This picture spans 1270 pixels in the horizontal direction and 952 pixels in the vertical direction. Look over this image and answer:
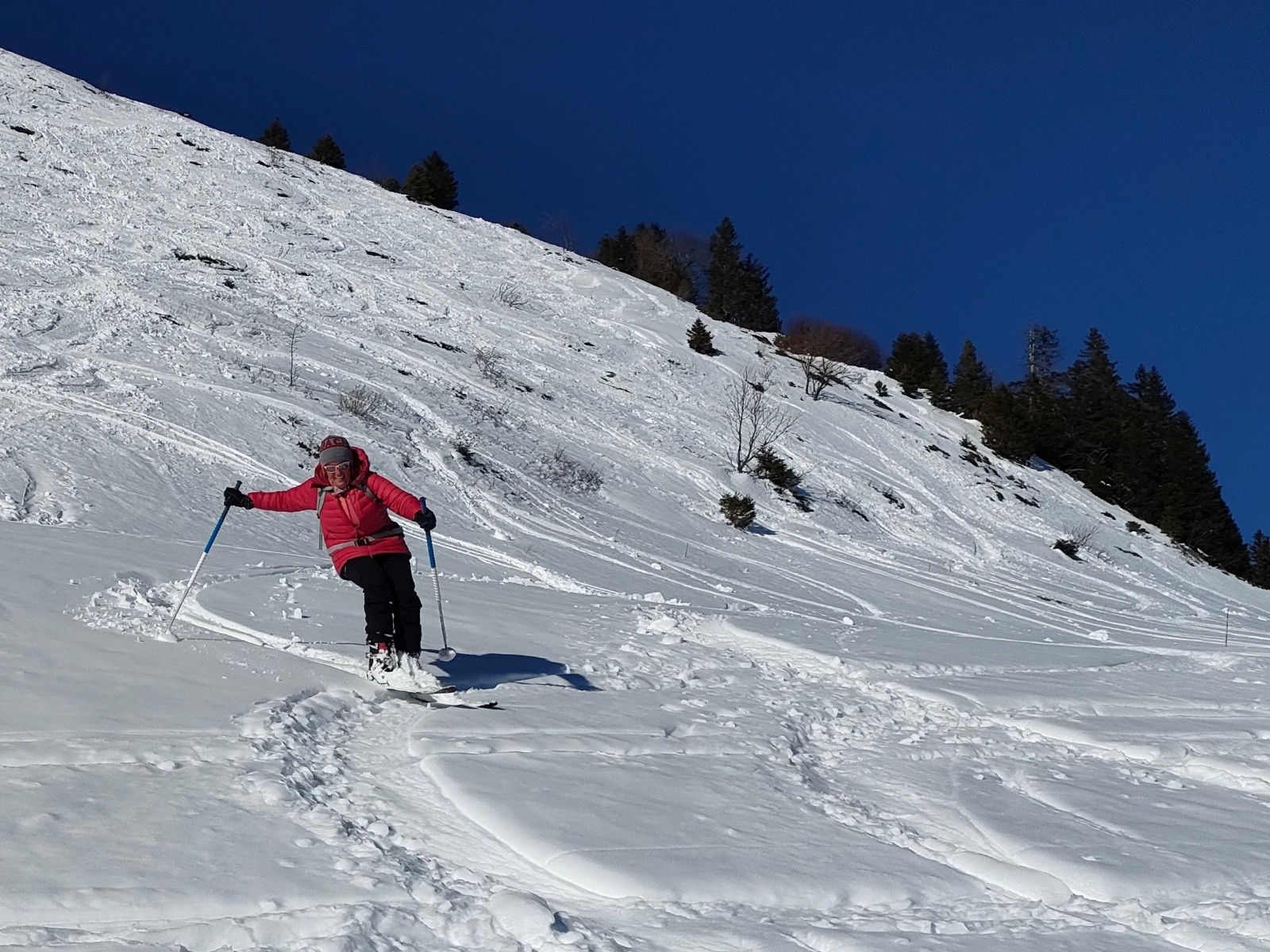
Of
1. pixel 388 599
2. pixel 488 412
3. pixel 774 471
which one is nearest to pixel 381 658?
pixel 388 599

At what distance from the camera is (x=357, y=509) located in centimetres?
607

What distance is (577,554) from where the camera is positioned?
48.3 ft

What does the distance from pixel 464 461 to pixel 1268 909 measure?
609 inches

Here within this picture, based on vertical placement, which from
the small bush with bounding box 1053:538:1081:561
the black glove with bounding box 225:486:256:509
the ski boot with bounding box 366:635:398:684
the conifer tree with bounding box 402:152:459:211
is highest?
the conifer tree with bounding box 402:152:459:211

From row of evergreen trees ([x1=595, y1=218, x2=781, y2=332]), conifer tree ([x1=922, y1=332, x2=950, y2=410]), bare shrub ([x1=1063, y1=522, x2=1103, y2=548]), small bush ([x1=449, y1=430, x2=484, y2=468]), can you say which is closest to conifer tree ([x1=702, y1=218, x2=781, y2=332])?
row of evergreen trees ([x1=595, y1=218, x2=781, y2=332])

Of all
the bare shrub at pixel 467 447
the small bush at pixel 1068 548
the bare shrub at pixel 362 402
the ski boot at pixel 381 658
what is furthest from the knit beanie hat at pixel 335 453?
the small bush at pixel 1068 548

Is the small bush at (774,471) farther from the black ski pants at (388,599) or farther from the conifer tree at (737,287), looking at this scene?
the conifer tree at (737,287)

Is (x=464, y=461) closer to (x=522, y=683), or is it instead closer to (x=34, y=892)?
(x=522, y=683)

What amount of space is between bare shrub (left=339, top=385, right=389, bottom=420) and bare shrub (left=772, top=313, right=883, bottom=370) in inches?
838

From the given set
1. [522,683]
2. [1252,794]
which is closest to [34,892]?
[522,683]

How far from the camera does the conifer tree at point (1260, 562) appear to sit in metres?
42.6

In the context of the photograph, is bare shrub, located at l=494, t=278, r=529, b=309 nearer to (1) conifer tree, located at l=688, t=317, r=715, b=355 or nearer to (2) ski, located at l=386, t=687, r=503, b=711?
(1) conifer tree, located at l=688, t=317, r=715, b=355

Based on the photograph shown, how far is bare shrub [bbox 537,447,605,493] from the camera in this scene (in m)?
19.1

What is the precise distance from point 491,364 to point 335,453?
746 inches
